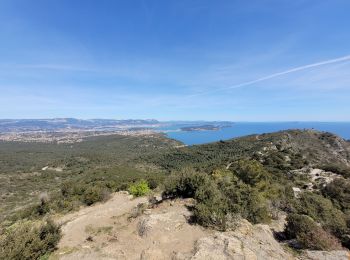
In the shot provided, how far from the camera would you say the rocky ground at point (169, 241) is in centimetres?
794

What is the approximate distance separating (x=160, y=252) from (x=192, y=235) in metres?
1.45

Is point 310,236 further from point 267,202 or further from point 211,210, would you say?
point 267,202

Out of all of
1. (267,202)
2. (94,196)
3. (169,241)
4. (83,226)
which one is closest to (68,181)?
(94,196)

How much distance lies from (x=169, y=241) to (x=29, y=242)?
14.5ft

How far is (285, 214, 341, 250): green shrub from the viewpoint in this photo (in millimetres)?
8664

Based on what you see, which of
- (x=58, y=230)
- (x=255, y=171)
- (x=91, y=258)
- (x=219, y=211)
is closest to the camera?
(x=91, y=258)

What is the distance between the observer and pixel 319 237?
8781mm

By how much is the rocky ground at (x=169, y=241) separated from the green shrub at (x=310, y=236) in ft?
1.46

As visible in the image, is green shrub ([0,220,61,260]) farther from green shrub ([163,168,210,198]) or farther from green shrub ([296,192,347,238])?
green shrub ([296,192,347,238])

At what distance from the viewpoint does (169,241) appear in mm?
8852

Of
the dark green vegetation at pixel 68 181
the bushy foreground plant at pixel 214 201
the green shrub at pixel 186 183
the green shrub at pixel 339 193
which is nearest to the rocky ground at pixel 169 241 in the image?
the bushy foreground plant at pixel 214 201

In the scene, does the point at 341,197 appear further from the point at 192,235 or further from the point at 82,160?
the point at 82,160

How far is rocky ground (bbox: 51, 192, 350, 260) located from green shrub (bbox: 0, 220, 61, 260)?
0.54 m

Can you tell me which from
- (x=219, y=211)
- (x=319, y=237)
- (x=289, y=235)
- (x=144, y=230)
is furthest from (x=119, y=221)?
(x=319, y=237)
